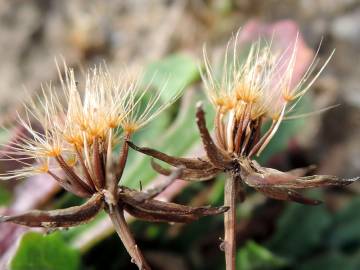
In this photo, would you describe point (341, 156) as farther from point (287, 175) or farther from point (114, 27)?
point (287, 175)

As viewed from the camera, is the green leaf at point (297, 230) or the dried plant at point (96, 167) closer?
the dried plant at point (96, 167)

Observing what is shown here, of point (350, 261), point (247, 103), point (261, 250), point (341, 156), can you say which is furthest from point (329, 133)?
point (247, 103)

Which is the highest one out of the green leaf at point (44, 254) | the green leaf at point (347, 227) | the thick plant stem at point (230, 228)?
the green leaf at point (44, 254)

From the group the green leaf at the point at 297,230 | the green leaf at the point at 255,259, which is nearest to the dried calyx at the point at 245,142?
the green leaf at the point at 255,259

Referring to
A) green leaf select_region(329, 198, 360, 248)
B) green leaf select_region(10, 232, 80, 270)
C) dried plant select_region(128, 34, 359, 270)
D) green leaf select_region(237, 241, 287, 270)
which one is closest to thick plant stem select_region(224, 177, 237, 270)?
dried plant select_region(128, 34, 359, 270)

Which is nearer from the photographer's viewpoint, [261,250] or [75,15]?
[261,250]

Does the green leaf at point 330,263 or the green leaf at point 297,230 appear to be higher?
the green leaf at point 297,230

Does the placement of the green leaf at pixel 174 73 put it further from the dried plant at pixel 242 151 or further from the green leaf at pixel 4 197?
the dried plant at pixel 242 151
